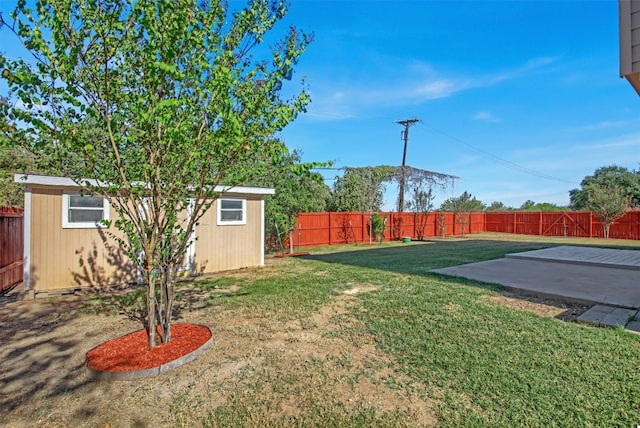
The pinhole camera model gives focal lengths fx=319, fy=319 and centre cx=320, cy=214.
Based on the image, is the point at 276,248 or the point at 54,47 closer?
the point at 54,47

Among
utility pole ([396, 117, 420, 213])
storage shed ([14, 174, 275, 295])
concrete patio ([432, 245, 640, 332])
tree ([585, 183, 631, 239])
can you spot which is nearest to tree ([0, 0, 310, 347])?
storage shed ([14, 174, 275, 295])

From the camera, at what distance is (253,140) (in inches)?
117

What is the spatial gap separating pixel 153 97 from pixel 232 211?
592 cm

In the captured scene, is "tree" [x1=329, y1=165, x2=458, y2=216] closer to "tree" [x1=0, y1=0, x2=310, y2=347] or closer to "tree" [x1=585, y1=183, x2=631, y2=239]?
"tree" [x1=585, y1=183, x2=631, y2=239]

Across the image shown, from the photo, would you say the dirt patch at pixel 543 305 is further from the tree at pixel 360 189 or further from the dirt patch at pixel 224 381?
the tree at pixel 360 189

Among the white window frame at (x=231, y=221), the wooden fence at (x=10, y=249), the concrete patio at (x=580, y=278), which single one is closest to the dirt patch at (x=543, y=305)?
the concrete patio at (x=580, y=278)

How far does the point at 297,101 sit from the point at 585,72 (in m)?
12.2

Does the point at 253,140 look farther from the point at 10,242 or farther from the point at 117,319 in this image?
the point at 10,242

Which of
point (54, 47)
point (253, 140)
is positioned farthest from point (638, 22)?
point (54, 47)

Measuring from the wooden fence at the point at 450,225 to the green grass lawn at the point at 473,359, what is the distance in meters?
8.98

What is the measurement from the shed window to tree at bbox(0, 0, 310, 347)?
4.83 m

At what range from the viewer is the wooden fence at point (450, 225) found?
605 inches

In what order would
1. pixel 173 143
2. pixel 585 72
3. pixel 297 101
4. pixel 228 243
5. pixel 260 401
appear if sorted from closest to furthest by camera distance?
1. pixel 260 401
2. pixel 173 143
3. pixel 297 101
4. pixel 228 243
5. pixel 585 72

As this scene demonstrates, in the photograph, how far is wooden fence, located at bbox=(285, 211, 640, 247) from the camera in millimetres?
15359
